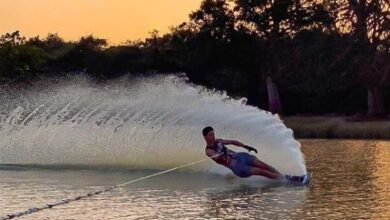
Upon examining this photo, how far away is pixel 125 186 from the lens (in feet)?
47.8

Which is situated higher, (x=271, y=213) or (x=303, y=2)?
(x=303, y=2)

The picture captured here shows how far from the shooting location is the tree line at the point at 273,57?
4384cm

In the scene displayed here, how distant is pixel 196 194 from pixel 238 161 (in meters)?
1.96

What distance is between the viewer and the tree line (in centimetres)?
4384

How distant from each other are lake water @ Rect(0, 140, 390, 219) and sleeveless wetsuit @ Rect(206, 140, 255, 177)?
8.5 inches

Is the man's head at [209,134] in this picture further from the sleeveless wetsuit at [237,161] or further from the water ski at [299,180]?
the water ski at [299,180]

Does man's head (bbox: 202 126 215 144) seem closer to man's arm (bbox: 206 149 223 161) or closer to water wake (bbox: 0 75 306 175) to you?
man's arm (bbox: 206 149 223 161)

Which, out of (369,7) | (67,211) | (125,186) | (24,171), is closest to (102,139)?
(24,171)

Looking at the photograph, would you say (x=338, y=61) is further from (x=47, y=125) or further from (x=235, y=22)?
(x=47, y=125)

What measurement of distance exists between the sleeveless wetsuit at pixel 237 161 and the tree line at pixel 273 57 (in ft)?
92.4

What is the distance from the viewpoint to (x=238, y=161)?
15188 mm

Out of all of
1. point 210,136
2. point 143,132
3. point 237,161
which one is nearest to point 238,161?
point 237,161

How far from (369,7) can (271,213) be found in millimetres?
33848

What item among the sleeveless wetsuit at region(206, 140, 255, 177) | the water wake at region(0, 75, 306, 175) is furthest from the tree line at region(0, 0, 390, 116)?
the sleeveless wetsuit at region(206, 140, 255, 177)
